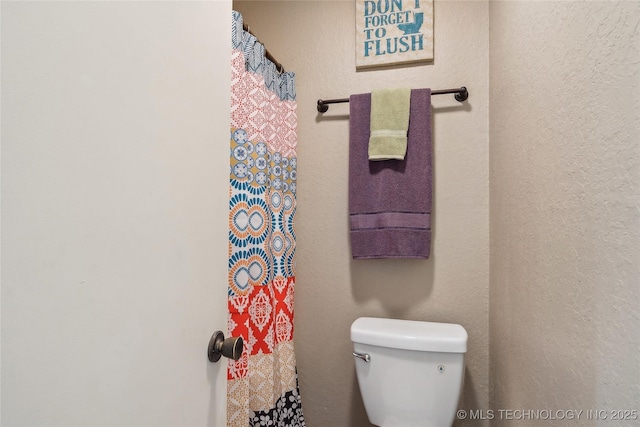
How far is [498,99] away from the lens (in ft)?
4.07

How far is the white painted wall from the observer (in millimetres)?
314

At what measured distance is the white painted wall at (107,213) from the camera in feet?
1.03

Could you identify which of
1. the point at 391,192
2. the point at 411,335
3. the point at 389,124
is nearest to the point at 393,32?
the point at 389,124

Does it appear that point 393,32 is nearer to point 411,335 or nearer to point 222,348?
point 411,335

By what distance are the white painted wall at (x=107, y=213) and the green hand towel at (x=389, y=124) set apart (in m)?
0.92

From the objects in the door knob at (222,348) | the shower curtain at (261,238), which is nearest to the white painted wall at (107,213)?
the door knob at (222,348)

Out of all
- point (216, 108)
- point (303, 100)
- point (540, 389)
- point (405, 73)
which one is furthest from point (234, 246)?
point (405, 73)

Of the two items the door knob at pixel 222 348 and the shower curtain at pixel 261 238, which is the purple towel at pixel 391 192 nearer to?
the shower curtain at pixel 261 238

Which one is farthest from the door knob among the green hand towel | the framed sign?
the framed sign

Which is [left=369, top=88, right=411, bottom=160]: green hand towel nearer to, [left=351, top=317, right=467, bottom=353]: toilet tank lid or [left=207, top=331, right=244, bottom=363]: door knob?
[left=351, top=317, right=467, bottom=353]: toilet tank lid

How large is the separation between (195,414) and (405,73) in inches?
60.0

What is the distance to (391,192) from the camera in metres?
1.42

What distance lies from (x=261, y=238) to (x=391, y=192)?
60cm

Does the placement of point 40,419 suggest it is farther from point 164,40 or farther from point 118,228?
point 164,40
